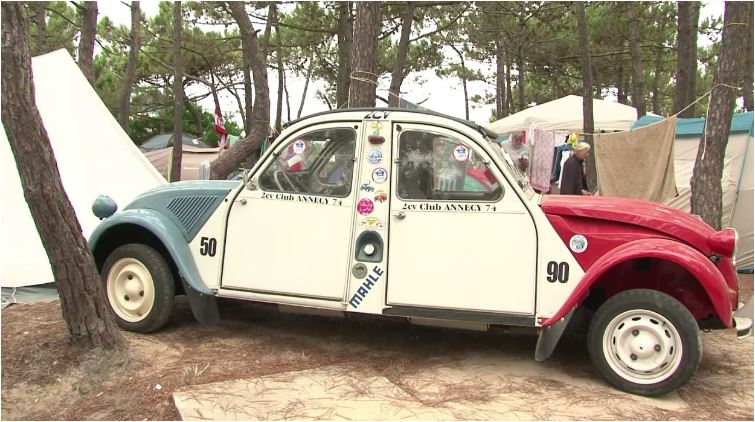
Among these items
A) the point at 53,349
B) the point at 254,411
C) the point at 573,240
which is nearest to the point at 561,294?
the point at 573,240

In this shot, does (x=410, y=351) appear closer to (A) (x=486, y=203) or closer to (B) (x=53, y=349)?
(A) (x=486, y=203)

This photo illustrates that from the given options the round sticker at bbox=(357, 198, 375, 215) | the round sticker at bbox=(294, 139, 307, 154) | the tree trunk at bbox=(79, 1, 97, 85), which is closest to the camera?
the round sticker at bbox=(357, 198, 375, 215)

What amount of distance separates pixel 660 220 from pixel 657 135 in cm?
561

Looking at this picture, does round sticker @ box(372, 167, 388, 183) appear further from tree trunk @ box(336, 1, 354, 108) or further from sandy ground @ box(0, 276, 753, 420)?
tree trunk @ box(336, 1, 354, 108)

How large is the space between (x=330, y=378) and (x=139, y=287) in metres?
1.96

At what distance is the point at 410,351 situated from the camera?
4.66m

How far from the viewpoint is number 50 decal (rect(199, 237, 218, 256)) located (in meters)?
4.63

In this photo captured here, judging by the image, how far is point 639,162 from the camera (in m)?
9.09

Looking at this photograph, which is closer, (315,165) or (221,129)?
(315,165)

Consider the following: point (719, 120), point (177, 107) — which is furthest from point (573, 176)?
point (177, 107)

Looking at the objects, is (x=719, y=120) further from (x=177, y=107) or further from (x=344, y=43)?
(x=177, y=107)

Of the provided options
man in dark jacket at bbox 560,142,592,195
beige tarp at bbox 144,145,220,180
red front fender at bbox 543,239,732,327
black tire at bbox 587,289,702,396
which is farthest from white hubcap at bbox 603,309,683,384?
beige tarp at bbox 144,145,220,180

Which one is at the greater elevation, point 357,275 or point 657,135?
point 657,135

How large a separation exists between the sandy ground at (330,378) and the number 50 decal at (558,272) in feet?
2.43
